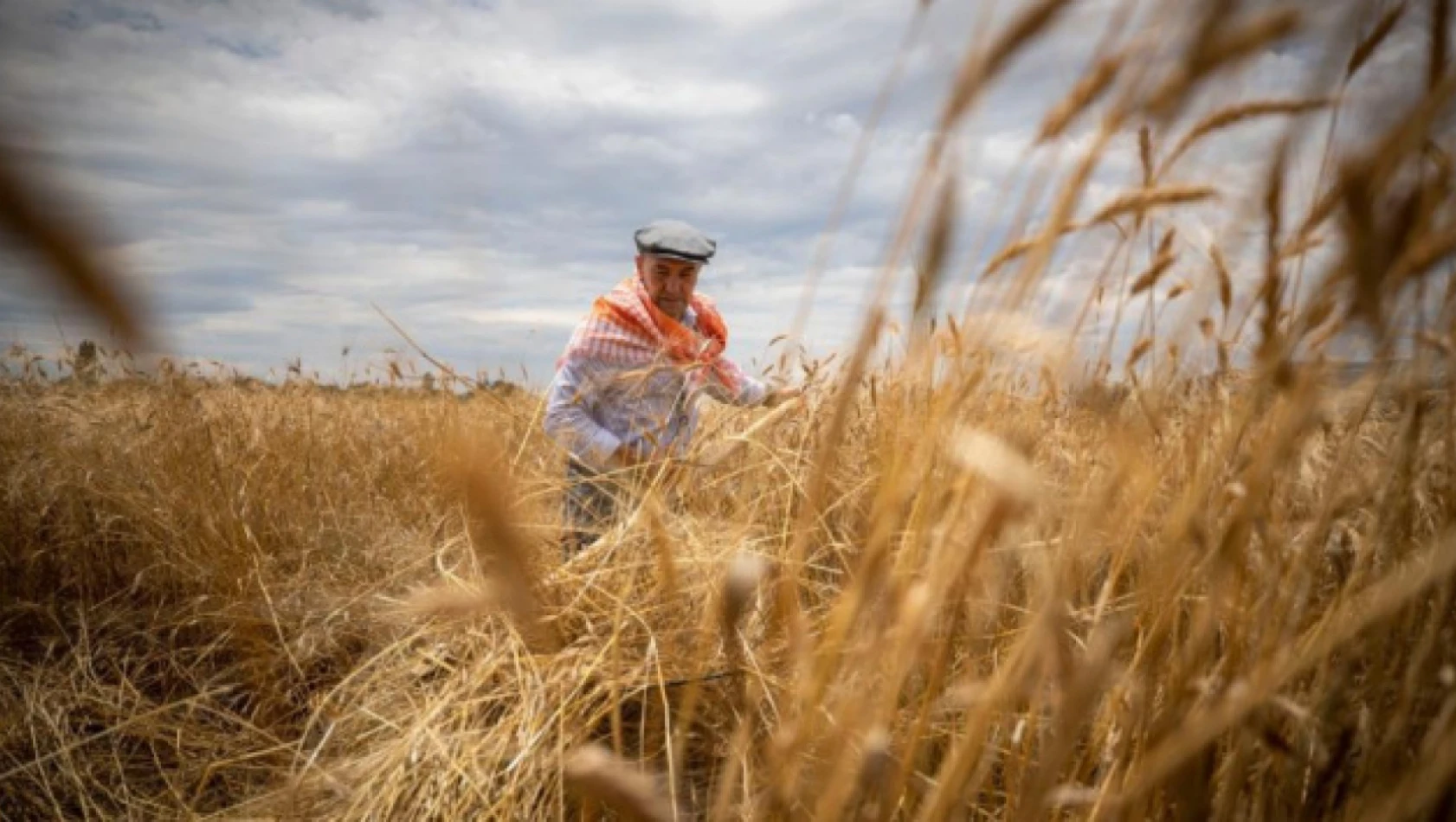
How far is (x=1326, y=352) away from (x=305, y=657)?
7.63 feet

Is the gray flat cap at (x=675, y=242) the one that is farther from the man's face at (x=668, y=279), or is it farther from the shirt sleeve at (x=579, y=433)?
the shirt sleeve at (x=579, y=433)

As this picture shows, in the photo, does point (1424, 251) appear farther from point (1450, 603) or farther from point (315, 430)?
point (315, 430)

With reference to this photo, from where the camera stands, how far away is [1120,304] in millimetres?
1008

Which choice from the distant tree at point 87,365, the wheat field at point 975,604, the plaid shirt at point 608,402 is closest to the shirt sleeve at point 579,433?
the plaid shirt at point 608,402

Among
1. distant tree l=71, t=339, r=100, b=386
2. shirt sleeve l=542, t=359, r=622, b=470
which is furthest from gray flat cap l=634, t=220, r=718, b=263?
distant tree l=71, t=339, r=100, b=386

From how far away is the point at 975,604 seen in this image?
35.4 inches

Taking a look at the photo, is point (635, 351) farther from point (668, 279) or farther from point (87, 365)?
point (87, 365)

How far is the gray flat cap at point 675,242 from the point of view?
3.13 m

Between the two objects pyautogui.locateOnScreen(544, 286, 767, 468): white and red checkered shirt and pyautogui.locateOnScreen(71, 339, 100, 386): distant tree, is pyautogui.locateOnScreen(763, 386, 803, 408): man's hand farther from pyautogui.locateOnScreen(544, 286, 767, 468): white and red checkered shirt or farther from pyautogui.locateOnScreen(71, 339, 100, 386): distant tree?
pyautogui.locateOnScreen(71, 339, 100, 386): distant tree

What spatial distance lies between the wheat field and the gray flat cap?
1073 mm

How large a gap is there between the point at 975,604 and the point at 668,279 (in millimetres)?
2514

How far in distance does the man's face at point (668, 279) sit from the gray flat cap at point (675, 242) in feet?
0.15

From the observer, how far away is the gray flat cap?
10.3 feet

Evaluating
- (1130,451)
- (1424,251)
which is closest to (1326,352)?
(1424,251)
